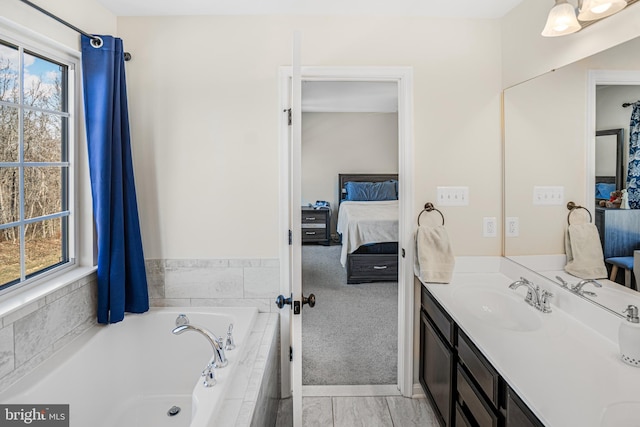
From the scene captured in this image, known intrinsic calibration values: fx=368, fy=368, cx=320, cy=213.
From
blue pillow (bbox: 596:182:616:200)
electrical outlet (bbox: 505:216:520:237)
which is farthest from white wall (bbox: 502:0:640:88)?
electrical outlet (bbox: 505:216:520:237)

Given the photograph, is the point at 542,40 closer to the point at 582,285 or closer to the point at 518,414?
the point at 582,285

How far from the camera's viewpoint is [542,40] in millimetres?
1899

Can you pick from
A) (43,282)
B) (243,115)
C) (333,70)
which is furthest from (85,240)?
(333,70)

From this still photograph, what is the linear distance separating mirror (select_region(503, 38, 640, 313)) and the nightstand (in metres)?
4.28

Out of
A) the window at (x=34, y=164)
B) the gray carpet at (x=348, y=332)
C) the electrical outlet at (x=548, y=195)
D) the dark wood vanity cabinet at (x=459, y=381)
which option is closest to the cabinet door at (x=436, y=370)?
the dark wood vanity cabinet at (x=459, y=381)

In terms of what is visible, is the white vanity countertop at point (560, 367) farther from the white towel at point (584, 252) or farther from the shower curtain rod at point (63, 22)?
the shower curtain rod at point (63, 22)

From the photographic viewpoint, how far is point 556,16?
5.24ft

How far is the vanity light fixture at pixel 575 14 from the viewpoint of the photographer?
1.44 m

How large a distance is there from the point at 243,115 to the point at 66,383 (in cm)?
165

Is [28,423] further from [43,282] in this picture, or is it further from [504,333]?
[504,333]

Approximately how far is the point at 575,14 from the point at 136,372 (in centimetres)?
288

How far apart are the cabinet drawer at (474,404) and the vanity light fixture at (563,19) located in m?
1.58

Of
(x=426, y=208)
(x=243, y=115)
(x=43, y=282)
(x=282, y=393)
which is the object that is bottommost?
(x=282, y=393)

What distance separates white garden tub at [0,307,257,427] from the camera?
5.27 feet
